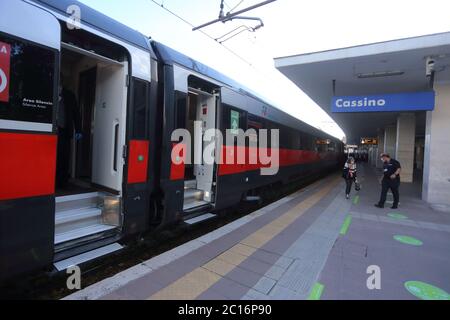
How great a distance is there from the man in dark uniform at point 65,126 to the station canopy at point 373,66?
585 cm

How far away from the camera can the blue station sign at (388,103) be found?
7.38 metres

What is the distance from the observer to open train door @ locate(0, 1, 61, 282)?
7.70 ft

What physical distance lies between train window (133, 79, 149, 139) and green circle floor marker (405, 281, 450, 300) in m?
3.88

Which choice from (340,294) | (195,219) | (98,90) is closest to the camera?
(340,294)

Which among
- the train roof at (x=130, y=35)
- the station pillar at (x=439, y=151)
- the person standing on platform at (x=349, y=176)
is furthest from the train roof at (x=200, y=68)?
the station pillar at (x=439, y=151)

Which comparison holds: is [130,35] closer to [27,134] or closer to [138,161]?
[138,161]

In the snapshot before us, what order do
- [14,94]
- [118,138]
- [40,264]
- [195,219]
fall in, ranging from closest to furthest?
[14,94] → [40,264] → [118,138] → [195,219]

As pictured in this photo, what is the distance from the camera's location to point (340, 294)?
3068mm

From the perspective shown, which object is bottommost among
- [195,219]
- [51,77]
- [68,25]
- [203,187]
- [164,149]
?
[195,219]

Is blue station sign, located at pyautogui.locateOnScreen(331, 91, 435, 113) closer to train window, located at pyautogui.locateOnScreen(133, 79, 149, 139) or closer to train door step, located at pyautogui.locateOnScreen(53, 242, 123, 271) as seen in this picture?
train window, located at pyautogui.locateOnScreen(133, 79, 149, 139)

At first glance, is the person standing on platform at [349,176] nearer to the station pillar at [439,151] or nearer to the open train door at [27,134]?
the station pillar at [439,151]

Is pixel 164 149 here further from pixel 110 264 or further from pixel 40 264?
pixel 40 264

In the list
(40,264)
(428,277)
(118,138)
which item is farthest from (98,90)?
(428,277)
